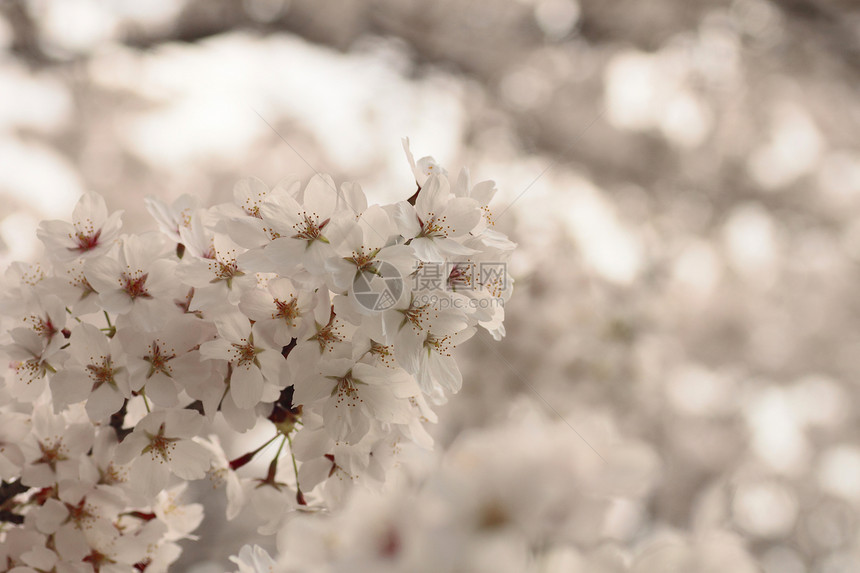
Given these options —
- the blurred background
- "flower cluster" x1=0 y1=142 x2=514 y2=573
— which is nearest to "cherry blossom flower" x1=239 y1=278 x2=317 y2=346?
"flower cluster" x1=0 y1=142 x2=514 y2=573

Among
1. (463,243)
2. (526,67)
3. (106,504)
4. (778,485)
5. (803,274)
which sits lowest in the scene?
(778,485)

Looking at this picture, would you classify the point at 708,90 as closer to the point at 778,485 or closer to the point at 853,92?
the point at 853,92

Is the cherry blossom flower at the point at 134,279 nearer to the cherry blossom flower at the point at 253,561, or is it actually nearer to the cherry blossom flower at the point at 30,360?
the cherry blossom flower at the point at 30,360

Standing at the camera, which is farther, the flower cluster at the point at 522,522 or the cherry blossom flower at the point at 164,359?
the cherry blossom flower at the point at 164,359

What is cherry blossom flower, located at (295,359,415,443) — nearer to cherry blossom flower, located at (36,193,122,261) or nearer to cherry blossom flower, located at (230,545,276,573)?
cherry blossom flower, located at (230,545,276,573)

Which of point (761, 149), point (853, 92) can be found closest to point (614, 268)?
point (761, 149)

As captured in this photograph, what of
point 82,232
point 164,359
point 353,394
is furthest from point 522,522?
point 82,232

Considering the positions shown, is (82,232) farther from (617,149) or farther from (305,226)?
(617,149)

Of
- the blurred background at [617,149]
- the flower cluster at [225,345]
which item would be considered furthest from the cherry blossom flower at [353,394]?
the blurred background at [617,149]
